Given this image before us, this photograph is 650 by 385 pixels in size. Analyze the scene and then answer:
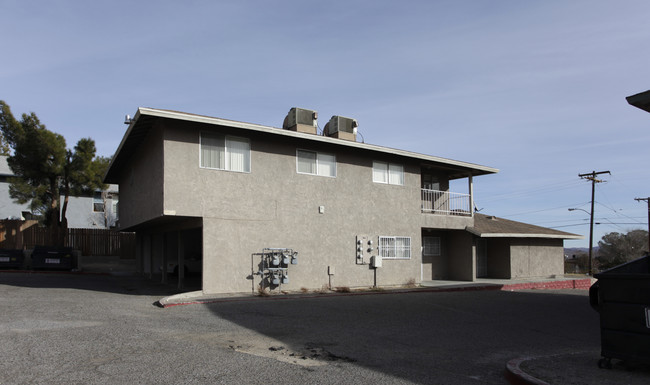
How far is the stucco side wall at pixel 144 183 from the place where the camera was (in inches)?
603

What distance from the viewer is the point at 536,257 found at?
86.4 feet

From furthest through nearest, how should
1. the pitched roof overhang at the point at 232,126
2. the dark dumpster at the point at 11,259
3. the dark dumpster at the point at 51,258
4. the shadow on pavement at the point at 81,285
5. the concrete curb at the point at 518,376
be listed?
1. the dark dumpster at the point at 51,258
2. the dark dumpster at the point at 11,259
3. the shadow on pavement at the point at 81,285
4. the pitched roof overhang at the point at 232,126
5. the concrete curb at the point at 518,376

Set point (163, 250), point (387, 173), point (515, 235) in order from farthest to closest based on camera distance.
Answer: point (515, 235) → point (163, 250) → point (387, 173)

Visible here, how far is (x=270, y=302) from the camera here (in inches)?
555

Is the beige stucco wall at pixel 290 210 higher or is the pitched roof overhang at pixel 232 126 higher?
A: the pitched roof overhang at pixel 232 126

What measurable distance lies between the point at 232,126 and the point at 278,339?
27.6 ft

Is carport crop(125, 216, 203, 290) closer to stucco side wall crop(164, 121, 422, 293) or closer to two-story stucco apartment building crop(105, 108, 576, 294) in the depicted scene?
two-story stucco apartment building crop(105, 108, 576, 294)

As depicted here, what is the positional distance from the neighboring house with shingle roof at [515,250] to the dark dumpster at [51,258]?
1889 cm

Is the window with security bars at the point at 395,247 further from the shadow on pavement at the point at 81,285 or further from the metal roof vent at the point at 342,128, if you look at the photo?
the shadow on pavement at the point at 81,285

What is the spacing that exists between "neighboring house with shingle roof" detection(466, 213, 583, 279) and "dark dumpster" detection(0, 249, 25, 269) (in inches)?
818

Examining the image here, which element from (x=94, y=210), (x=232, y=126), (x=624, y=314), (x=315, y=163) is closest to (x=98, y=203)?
(x=94, y=210)

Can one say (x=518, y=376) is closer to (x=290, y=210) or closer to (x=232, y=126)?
(x=232, y=126)

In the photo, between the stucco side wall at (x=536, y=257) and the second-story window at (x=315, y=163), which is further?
the stucco side wall at (x=536, y=257)

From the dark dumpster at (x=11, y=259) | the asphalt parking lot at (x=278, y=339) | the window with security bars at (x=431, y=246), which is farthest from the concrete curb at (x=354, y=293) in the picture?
the dark dumpster at (x=11, y=259)
